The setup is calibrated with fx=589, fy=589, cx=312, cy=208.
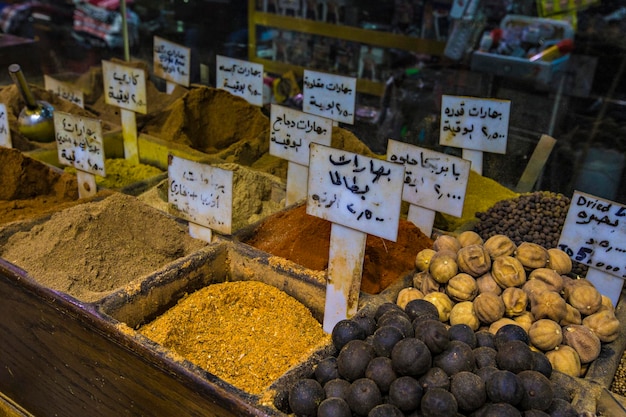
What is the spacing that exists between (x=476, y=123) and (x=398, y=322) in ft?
2.89

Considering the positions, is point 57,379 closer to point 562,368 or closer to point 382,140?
point 562,368

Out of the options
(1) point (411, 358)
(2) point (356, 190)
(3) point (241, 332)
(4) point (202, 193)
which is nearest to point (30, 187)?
(4) point (202, 193)

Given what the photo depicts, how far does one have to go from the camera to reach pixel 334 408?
3.23 feet

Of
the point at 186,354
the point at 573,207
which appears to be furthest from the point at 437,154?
the point at 186,354

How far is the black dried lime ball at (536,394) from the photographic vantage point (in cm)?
100

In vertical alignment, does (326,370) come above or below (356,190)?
below

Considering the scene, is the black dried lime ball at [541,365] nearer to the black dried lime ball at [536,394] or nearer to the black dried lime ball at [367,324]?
the black dried lime ball at [536,394]

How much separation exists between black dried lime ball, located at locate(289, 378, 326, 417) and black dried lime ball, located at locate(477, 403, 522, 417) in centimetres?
27

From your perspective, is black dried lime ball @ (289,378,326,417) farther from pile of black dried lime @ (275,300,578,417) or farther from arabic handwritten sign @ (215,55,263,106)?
arabic handwritten sign @ (215,55,263,106)

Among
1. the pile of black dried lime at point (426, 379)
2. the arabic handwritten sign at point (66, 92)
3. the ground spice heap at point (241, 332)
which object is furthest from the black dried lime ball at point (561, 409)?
the arabic handwritten sign at point (66, 92)

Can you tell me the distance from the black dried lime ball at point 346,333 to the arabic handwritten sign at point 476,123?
0.88 metres

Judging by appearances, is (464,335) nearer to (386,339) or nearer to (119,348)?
(386,339)

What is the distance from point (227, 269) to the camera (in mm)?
1607

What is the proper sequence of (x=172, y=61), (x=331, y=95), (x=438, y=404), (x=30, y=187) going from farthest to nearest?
(x=172, y=61), (x=331, y=95), (x=30, y=187), (x=438, y=404)
